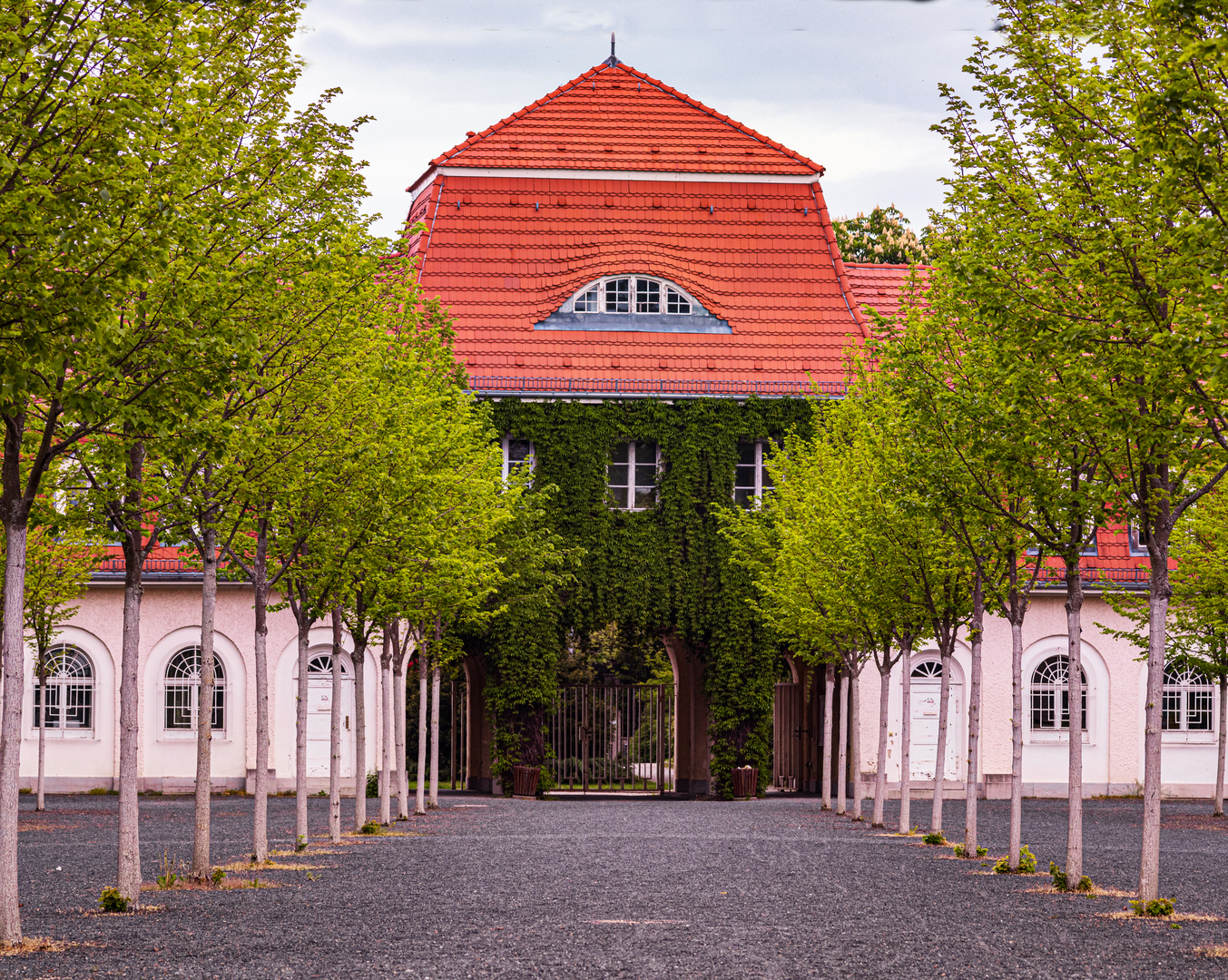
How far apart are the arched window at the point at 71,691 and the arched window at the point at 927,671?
17.9 m

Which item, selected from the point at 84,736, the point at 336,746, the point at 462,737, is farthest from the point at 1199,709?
the point at 84,736

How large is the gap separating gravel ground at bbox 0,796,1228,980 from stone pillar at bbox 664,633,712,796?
43.9ft

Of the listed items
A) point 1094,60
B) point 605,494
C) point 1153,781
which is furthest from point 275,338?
point 605,494

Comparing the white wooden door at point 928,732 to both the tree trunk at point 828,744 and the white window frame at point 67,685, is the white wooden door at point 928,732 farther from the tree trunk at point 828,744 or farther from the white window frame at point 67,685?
the white window frame at point 67,685

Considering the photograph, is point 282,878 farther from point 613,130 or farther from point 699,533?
point 613,130

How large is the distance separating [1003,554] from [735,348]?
19.9 meters

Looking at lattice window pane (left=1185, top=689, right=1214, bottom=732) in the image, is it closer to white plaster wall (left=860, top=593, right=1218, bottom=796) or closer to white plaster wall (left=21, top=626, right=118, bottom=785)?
white plaster wall (left=860, top=593, right=1218, bottom=796)

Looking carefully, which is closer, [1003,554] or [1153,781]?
[1153,781]

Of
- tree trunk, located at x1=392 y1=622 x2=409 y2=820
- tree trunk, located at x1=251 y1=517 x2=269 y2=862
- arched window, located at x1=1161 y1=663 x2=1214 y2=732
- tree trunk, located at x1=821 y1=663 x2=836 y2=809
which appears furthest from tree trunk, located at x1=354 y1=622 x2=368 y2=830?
arched window, located at x1=1161 y1=663 x2=1214 y2=732

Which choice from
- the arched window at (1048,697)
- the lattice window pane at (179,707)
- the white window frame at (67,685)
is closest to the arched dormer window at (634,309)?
the arched window at (1048,697)

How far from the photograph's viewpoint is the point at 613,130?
39031 millimetres

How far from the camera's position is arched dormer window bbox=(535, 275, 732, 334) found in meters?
36.2

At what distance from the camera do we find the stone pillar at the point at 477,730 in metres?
37.6

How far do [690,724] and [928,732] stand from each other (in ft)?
19.0
